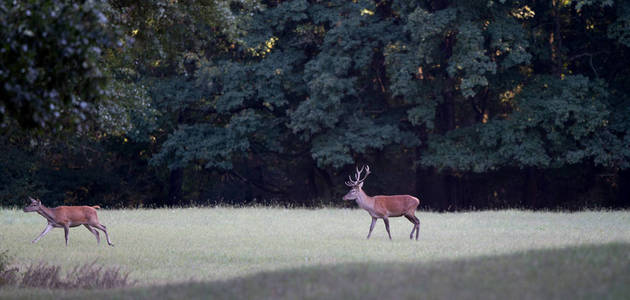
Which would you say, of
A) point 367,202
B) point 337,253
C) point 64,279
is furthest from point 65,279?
point 367,202

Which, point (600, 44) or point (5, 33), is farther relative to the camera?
point (600, 44)

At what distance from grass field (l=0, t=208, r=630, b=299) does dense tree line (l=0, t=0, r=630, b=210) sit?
4.64m

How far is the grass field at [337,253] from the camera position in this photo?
7.96 meters

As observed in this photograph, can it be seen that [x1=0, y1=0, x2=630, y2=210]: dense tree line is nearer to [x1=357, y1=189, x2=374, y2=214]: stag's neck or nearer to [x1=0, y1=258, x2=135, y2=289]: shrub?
[x1=357, y1=189, x2=374, y2=214]: stag's neck

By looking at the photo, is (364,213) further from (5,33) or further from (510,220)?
(5,33)

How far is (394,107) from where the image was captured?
32.7 metres

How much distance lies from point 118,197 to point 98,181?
4.98 feet

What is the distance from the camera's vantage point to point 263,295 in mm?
7926

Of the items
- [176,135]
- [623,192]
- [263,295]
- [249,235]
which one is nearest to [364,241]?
[249,235]

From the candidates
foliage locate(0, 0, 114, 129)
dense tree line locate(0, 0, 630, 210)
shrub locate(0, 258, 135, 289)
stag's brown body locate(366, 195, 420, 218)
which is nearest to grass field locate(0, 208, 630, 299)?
shrub locate(0, 258, 135, 289)

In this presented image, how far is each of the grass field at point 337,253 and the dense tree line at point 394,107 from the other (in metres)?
4.64

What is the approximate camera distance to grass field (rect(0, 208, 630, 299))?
7.96m

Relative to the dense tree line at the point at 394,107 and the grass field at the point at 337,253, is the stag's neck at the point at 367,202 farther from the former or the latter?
the dense tree line at the point at 394,107

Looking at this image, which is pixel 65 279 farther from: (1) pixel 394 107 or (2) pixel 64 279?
(1) pixel 394 107
